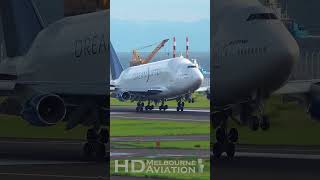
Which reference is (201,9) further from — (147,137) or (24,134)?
(24,134)

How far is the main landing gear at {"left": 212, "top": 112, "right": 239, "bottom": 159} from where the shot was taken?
6.56m

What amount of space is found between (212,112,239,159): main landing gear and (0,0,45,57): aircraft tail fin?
2.35 metres

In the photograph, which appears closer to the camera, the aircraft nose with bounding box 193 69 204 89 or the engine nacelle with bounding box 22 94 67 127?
the aircraft nose with bounding box 193 69 204 89

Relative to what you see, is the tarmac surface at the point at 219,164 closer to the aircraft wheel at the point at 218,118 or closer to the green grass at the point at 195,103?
the aircraft wheel at the point at 218,118

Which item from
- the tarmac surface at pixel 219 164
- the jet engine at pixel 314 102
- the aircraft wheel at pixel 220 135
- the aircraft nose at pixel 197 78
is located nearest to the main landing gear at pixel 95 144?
the tarmac surface at pixel 219 164

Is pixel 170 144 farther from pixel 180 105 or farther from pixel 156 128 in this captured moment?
pixel 180 105

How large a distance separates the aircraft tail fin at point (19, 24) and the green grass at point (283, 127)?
252 cm

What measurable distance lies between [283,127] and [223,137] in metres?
0.72

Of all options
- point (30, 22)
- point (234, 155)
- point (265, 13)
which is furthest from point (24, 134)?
point (265, 13)

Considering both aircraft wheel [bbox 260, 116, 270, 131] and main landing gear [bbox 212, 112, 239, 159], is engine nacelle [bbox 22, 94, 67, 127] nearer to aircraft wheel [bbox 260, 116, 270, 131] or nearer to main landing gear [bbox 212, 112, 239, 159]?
main landing gear [bbox 212, 112, 239, 159]

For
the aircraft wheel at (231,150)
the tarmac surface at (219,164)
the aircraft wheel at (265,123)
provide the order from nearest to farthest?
the aircraft wheel at (231,150), the aircraft wheel at (265,123), the tarmac surface at (219,164)

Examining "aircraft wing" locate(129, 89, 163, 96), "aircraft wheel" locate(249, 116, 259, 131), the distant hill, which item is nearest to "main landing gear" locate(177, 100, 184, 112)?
"aircraft wing" locate(129, 89, 163, 96)

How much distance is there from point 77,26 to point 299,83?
89.9 inches

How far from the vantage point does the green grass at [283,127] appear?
7.14m
